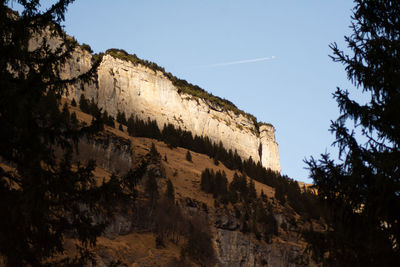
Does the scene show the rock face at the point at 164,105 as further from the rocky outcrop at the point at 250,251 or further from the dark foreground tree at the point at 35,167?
the dark foreground tree at the point at 35,167

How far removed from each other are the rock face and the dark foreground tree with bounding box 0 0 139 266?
94215mm

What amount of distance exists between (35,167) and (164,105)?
118 m

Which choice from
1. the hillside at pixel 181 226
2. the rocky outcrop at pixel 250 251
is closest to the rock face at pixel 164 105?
the hillside at pixel 181 226

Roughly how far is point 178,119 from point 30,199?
118530 mm

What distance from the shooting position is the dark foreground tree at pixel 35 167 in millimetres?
8039

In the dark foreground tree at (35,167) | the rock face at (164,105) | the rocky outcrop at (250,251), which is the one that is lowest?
the rocky outcrop at (250,251)

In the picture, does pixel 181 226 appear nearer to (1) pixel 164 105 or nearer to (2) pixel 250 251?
(2) pixel 250 251

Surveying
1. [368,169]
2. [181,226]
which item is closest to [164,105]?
[181,226]

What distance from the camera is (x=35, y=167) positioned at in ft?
26.4

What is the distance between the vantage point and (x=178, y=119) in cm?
12619

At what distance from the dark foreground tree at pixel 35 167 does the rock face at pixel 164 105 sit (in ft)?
309

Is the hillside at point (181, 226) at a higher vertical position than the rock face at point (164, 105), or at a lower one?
lower

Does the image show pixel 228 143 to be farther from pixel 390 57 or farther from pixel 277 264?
pixel 390 57

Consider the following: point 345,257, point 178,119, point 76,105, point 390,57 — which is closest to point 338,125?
point 390,57
